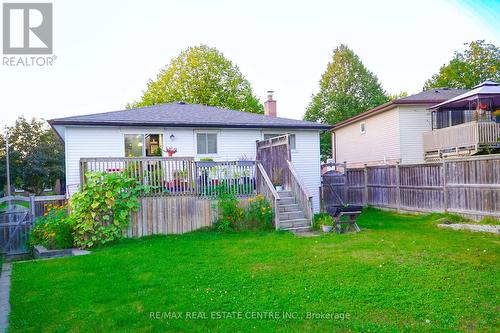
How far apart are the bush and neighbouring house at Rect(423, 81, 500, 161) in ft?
52.5

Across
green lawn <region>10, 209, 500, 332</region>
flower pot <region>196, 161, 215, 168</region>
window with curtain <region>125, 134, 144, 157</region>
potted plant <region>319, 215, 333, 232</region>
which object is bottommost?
green lawn <region>10, 209, 500, 332</region>

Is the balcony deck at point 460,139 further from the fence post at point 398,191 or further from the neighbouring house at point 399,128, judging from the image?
the fence post at point 398,191

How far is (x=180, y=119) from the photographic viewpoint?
14.6 meters

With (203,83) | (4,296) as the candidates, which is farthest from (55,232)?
(203,83)

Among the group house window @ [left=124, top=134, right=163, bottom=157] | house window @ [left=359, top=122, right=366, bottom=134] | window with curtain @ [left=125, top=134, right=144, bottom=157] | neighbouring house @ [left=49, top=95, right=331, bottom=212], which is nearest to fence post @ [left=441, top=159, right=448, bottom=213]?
neighbouring house @ [left=49, top=95, right=331, bottom=212]

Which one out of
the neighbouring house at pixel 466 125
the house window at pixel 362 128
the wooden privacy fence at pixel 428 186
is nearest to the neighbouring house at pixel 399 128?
the house window at pixel 362 128

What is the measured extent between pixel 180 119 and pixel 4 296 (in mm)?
9843

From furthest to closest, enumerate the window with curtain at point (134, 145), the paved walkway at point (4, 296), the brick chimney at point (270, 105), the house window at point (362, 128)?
1. the house window at point (362, 128)
2. the brick chimney at point (270, 105)
3. the window with curtain at point (134, 145)
4. the paved walkway at point (4, 296)

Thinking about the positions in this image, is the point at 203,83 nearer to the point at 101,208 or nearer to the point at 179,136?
the point at 179,136

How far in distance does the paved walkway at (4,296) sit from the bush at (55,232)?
151cm

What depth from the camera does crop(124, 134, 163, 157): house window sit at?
1384 cm

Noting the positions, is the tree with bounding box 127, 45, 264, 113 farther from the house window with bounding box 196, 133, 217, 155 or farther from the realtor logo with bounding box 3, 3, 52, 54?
the realtor logo with bounding box 3, 3, 52, 54

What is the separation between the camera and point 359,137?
23.6 meters

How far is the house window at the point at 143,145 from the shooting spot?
13.8 m
